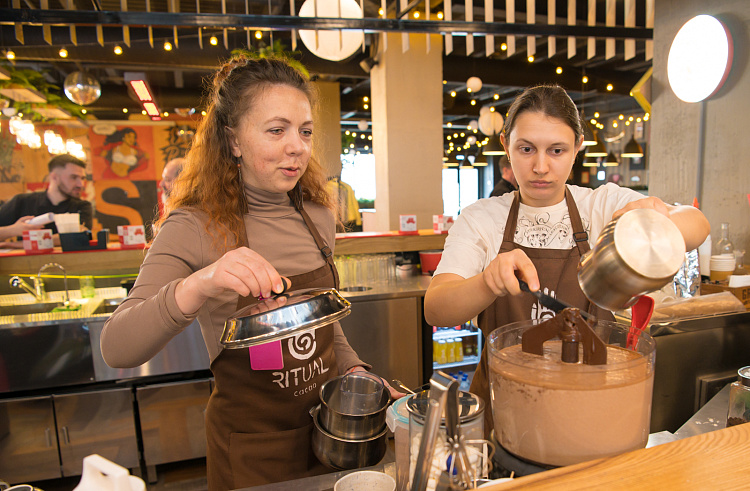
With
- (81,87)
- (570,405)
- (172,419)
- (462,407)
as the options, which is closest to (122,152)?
(81,87)

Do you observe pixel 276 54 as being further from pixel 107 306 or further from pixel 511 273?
Result: pixel 511 273

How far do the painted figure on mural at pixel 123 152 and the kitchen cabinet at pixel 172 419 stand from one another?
7.37 m

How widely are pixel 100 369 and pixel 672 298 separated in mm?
3236

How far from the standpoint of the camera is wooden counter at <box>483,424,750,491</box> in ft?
2.49

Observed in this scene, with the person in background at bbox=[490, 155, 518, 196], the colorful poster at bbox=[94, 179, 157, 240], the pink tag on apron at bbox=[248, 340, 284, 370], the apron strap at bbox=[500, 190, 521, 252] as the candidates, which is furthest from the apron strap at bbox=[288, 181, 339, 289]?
the colorful poster at bbox=[94, 179, 157, 240]

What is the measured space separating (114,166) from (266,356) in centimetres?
916

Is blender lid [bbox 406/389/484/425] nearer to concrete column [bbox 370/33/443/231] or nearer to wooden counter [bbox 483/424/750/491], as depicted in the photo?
wooden counter [bbox 483/424/750/491]

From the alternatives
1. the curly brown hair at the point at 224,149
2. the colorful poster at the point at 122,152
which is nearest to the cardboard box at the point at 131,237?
the curly brown hair at the point at 224,149

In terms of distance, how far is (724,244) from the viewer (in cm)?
273

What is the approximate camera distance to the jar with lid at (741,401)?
3.75 feet

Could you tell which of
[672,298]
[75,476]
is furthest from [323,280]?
[75,476]

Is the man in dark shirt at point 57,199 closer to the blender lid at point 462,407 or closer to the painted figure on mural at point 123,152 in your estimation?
the blender lid at point 462,407

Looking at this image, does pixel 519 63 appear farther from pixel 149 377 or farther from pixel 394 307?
pixel 149 377

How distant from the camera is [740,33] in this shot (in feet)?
8.96
